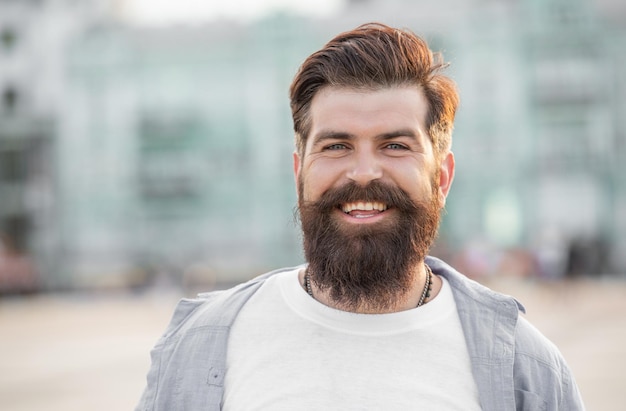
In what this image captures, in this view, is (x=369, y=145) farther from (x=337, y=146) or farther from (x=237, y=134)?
(x=237, y=134)

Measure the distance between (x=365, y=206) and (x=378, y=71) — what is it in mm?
387

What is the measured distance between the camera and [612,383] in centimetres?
1032

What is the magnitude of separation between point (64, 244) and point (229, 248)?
8.78 m

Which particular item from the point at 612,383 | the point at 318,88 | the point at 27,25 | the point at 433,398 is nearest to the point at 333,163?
the point at 318,88

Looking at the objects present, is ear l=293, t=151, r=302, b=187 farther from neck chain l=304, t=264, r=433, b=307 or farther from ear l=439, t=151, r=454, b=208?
ear l=439, t=151, r=454, b=208

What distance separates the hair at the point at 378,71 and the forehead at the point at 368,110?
0.9 inches

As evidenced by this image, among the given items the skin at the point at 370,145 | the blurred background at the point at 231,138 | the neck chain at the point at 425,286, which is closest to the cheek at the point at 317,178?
the skin at the point at 370,145

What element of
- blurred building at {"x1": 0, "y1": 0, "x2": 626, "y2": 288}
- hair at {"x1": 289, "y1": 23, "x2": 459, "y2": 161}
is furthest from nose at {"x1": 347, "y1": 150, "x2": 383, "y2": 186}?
blurred building at {"x1": 0, "y1": 0, "x2": 626, "y2": 288}

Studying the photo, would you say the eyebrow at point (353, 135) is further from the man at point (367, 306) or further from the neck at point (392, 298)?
the neck at point (392, 298)

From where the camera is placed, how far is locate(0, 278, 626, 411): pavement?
10148 mm

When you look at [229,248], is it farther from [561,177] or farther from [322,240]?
[322,240]

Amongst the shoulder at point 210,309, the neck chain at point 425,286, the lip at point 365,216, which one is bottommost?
the shoulder at point 210,309

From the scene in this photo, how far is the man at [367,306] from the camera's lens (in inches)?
95.6

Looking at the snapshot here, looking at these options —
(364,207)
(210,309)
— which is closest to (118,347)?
(210,309)
